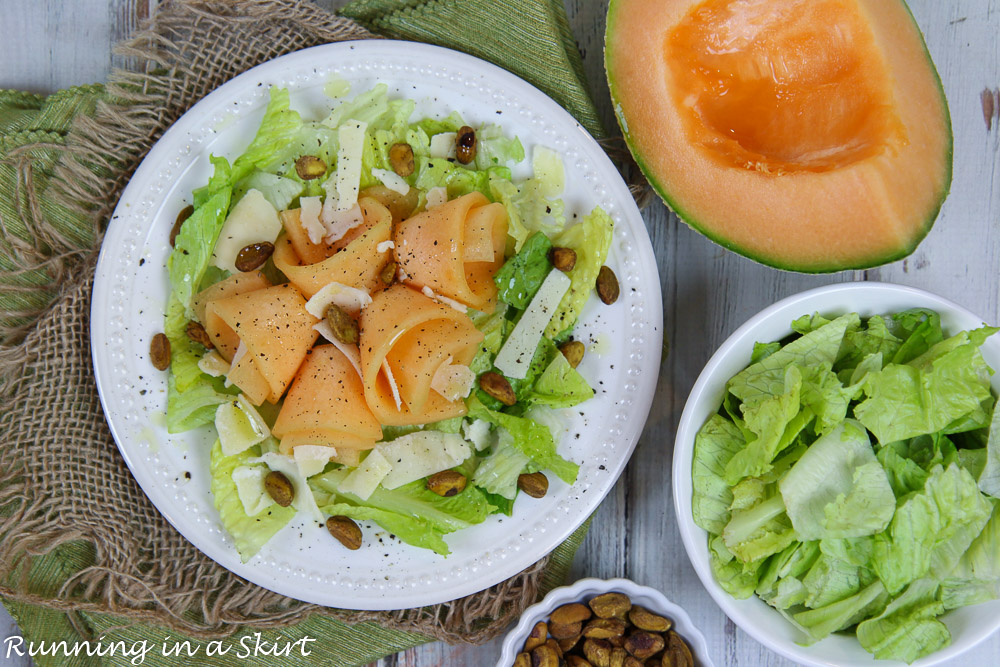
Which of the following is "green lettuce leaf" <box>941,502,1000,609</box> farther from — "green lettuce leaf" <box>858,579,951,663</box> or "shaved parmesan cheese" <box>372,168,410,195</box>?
"shaved parmesan cheese" <box>372,168,410,195</box>

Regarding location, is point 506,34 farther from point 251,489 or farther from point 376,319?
point 251,489

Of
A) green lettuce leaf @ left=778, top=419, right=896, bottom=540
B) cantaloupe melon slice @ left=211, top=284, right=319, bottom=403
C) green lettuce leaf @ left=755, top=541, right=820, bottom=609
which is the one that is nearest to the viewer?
green lettuce leaf @ left=778, top=419, right=896, bottom=540

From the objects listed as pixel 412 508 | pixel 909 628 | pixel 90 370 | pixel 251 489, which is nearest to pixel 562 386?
pixel 412 508

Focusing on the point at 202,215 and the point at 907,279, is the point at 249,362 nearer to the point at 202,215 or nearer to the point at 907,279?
the point at 202,215

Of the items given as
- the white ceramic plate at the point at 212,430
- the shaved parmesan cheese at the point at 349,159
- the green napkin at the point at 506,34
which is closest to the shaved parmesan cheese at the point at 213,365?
the white ceramic plate at the point at 212,430

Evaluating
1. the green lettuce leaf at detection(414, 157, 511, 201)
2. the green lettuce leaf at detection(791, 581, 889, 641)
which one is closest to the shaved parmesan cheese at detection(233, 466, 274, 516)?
the green lettuce leaf at detection(414, 157, 511, 201)

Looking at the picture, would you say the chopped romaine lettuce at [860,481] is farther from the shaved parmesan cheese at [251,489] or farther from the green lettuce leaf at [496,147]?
the shaved parmesan cheese at [251,489]

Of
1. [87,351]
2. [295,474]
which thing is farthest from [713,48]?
[87,351]
